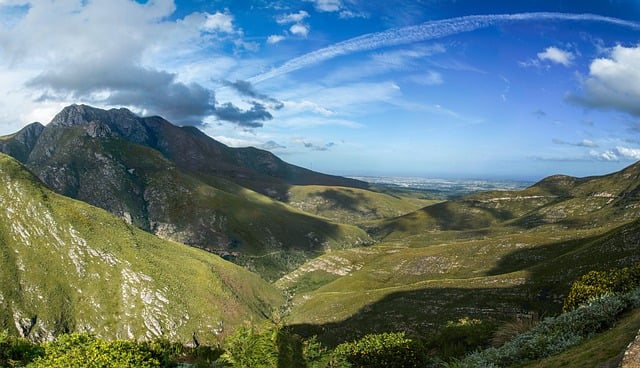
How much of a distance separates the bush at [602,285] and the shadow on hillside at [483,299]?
52.7 metres

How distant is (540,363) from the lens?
52.1ft

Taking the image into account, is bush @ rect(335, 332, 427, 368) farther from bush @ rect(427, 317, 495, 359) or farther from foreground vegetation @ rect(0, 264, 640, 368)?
bush @ rect(427, 317, 495, 359)

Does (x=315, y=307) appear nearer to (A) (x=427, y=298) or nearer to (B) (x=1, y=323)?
(A) (x=427, y=298)

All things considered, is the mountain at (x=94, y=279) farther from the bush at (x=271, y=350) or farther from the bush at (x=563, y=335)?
the bush at (x=271, y=350)

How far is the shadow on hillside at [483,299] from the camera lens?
85.8 m

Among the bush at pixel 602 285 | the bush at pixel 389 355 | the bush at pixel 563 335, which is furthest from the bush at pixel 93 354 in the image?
the bush at pixel 602 285

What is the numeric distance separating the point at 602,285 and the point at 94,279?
500 feet

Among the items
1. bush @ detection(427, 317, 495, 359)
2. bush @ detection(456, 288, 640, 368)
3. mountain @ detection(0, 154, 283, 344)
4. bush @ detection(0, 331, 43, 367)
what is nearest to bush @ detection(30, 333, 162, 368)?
bush @ detection(0, 331, 43, 367)

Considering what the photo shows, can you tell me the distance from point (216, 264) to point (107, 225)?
47.8 m

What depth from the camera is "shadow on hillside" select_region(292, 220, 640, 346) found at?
85.8 m

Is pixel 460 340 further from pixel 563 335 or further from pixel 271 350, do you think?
pixel 271 350

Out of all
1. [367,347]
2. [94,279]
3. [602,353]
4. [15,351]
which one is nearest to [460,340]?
[367,347]

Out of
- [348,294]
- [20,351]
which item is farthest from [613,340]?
[348,294]

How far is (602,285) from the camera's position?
26.8m
